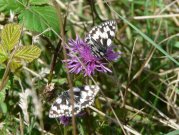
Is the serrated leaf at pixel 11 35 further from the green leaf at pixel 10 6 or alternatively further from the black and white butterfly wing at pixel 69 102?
the black and white butterfly wing at pixel 69 102

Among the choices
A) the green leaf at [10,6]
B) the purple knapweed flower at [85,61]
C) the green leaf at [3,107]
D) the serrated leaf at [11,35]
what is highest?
the green leaf at [10,6]

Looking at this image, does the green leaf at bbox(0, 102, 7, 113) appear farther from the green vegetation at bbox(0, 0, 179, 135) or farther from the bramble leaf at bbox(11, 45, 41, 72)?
the bramble leaf at bbox(11, 45, 41, 72)

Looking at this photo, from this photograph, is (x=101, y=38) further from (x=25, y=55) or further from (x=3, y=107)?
(x=3, y=107)

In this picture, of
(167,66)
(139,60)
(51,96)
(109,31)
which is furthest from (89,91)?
(167,66)

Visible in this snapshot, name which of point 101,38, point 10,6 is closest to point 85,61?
point 101,38

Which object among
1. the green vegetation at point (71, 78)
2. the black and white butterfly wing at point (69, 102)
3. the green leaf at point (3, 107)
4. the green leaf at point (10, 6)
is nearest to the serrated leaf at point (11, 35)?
the green vegetation at point (71, 78)

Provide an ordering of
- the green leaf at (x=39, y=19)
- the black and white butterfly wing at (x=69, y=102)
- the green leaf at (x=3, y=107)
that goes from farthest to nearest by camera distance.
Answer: the green leaf at (x=3, y=107) < the green leaf at (x=39, y=19) < the black and white butterfly wing at (x=69, y=102)

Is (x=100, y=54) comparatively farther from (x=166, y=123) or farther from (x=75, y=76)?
(x=166, y=123)
